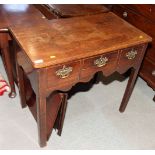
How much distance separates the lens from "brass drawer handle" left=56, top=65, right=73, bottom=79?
116 cm

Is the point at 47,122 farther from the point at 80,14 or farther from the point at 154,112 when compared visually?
the point at 154,112

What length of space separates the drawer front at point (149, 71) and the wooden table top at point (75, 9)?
0.58 m

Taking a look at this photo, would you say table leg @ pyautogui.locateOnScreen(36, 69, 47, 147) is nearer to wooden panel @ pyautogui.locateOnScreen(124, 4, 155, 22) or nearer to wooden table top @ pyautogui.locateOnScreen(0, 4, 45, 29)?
wooden table top @ pyautogui.locateOnScreen(0, 4, 45, 29)

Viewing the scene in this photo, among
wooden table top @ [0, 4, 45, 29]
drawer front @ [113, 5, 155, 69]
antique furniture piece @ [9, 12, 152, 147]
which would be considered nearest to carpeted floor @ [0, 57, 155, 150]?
antique furniture piece @ [9, 12, 152, 147]

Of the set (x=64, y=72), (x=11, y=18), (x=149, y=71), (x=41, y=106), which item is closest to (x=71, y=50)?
(x=64, y=72)

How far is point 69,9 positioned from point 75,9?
0.05 metres

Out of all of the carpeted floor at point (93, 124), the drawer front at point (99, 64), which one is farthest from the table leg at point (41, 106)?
the drawer front at point (99, 64)

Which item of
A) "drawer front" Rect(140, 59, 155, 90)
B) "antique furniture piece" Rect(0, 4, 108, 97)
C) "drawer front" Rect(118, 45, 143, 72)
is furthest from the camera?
"drawer front" Rect(140, 59, 155, 90)

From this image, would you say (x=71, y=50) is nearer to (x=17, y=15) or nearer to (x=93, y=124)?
(x=17, y=15)

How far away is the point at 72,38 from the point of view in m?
1.30

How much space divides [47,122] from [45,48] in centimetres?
53

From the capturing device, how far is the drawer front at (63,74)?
1142 millimetres

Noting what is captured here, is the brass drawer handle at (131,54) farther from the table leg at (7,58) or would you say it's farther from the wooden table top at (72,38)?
the table leg at (7,58)
